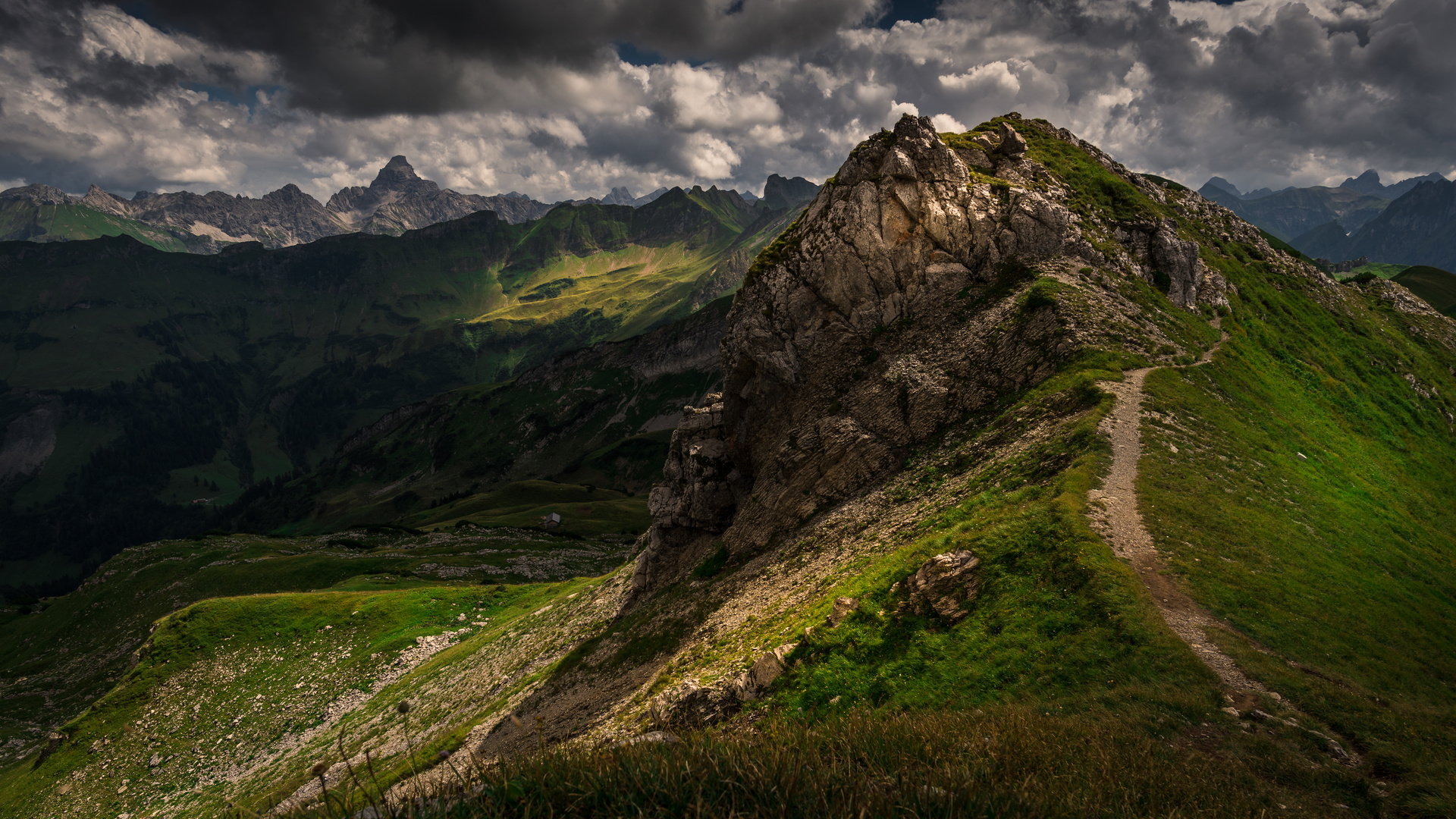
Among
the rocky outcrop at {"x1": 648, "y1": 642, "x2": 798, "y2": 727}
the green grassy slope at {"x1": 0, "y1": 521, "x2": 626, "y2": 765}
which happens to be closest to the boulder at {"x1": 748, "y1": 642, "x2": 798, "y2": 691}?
the rocky outcrop at {"x1": 648, "y1": 642, "x2": 798, "y2": 727}

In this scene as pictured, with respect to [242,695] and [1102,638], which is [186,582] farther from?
[1102,638]

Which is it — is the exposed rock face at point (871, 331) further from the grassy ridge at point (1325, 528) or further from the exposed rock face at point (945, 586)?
the exposed rock face at point (945, 586)

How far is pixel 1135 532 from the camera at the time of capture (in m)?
21.0

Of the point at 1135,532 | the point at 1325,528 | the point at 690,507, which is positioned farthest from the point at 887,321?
the point at 1325,528

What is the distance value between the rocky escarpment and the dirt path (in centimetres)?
593

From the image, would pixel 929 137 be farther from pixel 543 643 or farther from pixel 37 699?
pixel 37 699

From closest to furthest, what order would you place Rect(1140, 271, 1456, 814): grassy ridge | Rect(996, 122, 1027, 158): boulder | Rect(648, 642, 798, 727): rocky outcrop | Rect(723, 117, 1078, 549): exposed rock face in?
Rect(1140, 271, 1456, 814): grassy ridge < Rect(648, 642, 798, 727): rocky outcrop < Rect(723, 117, 1078, 549): exposed rock face < Rect(996, 122, 1027, 158): boulder

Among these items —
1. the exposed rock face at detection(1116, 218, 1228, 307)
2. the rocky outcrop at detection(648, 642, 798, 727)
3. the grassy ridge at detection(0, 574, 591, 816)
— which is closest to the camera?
the rocky outcrop at detection(648, 642, 798, 727)

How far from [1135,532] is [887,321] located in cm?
2434

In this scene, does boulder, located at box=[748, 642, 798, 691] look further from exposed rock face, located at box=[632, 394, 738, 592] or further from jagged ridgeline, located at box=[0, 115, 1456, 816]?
exposed rock face, located at box=[632, 394, 738, 592]

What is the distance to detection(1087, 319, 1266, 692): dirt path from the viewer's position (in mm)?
15914

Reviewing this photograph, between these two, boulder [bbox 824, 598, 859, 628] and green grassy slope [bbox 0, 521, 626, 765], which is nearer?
boulder [bbox 824, 598, 859, 628]

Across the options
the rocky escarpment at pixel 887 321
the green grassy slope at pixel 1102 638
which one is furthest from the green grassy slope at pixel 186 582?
the green grassy slope at pixel 1102 638

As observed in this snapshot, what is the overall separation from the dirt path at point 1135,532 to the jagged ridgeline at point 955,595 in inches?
7.5
